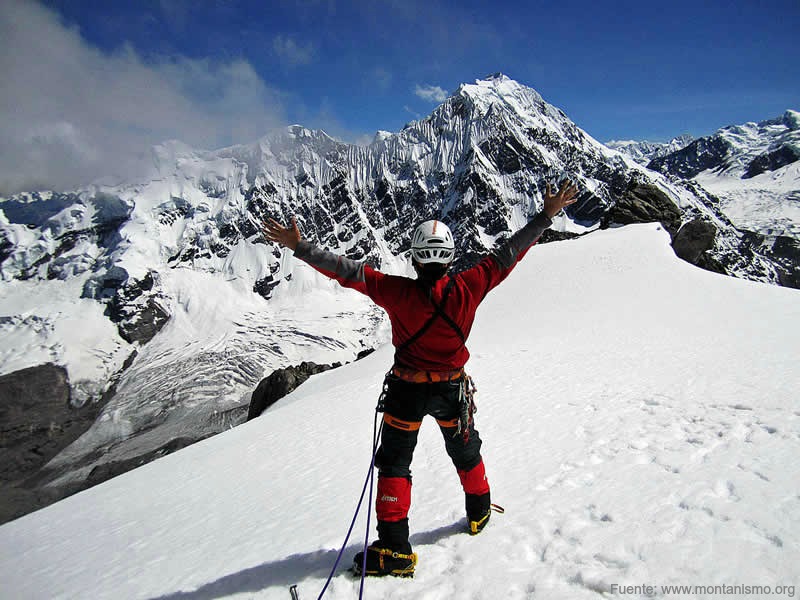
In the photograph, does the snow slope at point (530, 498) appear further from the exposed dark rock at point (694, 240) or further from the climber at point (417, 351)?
the exposed dark rock at point (694, 240)

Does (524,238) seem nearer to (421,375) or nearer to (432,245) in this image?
(432,245)

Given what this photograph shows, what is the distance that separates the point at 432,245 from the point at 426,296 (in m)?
0.48

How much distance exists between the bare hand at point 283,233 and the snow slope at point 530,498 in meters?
3.18

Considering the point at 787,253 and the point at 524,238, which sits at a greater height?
the point at 524,238

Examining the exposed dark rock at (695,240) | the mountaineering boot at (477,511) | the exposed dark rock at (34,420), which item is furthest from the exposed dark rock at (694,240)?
the exposed dark rock at (34,420)

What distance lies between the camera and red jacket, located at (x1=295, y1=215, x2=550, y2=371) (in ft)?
12.0

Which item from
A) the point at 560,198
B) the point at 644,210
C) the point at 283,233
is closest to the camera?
the point at 283,233

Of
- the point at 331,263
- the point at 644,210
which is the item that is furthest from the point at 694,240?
the point at 331,263

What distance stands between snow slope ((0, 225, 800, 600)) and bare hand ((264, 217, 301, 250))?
3.18 m

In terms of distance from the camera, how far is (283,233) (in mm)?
4055

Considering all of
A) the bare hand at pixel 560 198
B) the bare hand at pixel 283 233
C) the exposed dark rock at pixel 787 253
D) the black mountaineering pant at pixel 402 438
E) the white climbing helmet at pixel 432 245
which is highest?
the bare hand at pixel 283 233

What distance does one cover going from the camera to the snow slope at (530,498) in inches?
132

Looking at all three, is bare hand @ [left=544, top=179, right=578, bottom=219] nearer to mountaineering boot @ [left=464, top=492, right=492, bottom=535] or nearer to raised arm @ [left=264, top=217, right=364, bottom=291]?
raised arm @ [left=264, top=217, right=364, bottom=291]

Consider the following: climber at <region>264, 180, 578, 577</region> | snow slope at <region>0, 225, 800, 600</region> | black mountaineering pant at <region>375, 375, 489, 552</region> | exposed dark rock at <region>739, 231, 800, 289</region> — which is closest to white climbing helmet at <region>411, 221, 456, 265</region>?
climber at <region>264, 180, 578, 577</region>
